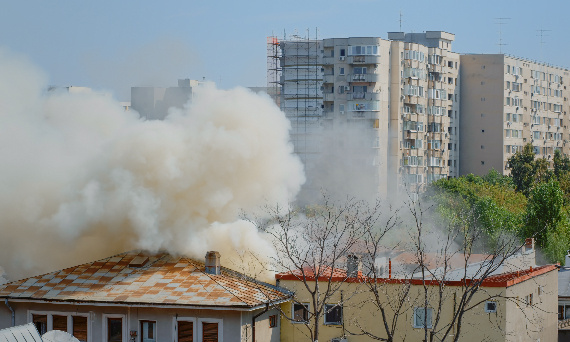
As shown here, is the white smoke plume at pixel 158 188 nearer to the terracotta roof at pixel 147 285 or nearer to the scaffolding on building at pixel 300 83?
the terracotta roof at pixel 147 285

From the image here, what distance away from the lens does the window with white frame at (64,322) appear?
2781 cm

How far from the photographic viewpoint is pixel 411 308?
2628 cm

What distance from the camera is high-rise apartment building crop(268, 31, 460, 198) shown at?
74.8 m

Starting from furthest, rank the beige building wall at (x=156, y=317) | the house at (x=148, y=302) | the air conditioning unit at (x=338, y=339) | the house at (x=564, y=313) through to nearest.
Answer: the house at (x=564, y=313), the air conditioning unit at (x=338, y=339), the house at (x=148, y=302), the beige building wall at (x=156, y=317)

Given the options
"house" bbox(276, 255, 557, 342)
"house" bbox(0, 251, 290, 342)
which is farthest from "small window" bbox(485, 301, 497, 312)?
"house" bbox(0, 251, 290, 342)

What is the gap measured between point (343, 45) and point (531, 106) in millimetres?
32732

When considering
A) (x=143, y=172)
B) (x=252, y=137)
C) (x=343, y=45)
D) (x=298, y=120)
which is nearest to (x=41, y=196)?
(x=143, y=172)

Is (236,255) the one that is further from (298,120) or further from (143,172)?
(298,120)

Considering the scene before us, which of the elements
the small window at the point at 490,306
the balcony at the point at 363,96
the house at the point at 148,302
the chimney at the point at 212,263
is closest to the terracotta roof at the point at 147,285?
the house at the point at 148,302

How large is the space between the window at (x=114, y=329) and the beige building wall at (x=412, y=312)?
4399 millimetres

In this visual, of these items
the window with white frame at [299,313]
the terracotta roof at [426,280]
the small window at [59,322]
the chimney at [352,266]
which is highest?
the chimney at [352,266]

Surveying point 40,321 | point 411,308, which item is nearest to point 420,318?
point 411,308

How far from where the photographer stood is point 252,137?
110ft

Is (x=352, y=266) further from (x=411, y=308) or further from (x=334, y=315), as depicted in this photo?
(x=411, y=308)
